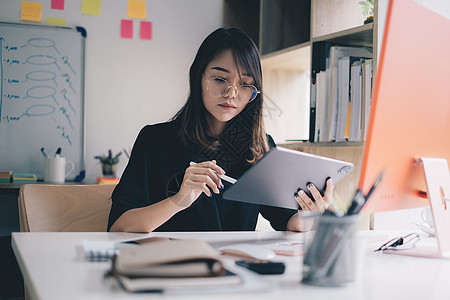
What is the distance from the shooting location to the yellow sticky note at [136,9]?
2.78m

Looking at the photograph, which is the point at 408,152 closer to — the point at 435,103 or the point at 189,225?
the point at 435,103

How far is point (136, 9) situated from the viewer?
9.16 ft

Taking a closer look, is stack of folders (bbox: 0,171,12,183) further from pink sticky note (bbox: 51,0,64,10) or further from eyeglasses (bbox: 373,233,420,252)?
eyeglasses (bbox: 373,233,420,252)

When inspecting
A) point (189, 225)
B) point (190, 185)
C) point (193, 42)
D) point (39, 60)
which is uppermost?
point (193, 42)

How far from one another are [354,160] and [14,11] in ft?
6.60

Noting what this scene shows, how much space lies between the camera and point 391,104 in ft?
2.78

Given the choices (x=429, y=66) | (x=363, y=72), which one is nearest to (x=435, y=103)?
(x=429, y=66)

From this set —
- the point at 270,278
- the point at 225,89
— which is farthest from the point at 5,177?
the point at 270,278

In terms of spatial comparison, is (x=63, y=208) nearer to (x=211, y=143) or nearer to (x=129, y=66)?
(x=211, y=143)

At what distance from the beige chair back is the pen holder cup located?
2.93 ft

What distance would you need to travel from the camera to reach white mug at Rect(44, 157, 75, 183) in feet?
8.25

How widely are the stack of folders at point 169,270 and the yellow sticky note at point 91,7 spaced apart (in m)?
2.38

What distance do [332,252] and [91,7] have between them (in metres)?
2.47

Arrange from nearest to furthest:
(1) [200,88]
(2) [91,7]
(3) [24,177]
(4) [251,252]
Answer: (4) [251,252] < (1) [200,88] < (3) [24,177] < (2) [91,7]
